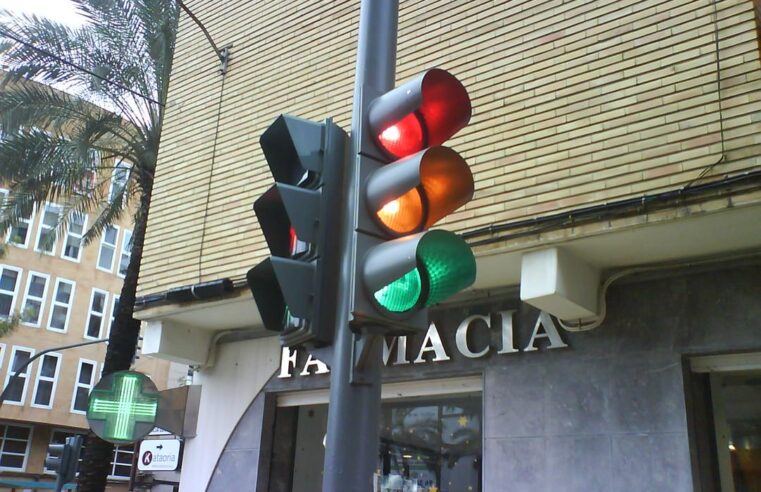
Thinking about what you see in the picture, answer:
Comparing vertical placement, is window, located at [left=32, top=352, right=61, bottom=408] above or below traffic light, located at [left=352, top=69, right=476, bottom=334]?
above

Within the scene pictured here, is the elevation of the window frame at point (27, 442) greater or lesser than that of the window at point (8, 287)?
lesser

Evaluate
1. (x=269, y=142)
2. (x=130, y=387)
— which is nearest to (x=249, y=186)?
(x=130, y=387)

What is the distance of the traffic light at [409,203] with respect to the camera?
2994 mm

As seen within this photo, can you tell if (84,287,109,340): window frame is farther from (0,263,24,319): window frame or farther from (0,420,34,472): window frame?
(0,420,34,472): window frame

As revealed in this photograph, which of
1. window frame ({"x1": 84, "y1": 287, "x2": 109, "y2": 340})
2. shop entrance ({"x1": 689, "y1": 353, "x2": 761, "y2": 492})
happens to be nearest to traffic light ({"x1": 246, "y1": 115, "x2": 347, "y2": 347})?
shop entrance ({"x1": 689, "y1": 353, "x2": 761, "y2": 492})

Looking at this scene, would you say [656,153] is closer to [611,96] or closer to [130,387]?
[611,96]

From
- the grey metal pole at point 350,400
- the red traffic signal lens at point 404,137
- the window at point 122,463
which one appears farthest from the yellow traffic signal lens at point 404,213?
the window at point 122,463

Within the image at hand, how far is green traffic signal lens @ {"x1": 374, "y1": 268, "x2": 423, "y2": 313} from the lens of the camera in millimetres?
3055

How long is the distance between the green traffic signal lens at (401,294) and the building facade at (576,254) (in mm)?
2742

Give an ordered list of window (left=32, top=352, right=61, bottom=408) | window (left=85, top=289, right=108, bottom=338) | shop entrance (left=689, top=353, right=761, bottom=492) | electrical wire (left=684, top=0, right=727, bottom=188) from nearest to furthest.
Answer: electrical wire (left=684, top=0, right=727, bottom=188) < shop entrance (left=689, top=353, right=761, bottom=492) < window (left=32, top=352, right=61, bottom=408) < window (left=85, top=289, right=108, bottom=338)

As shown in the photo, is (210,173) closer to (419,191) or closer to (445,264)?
(419,191)

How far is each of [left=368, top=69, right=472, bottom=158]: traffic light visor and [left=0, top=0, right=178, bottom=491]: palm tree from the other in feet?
36.5

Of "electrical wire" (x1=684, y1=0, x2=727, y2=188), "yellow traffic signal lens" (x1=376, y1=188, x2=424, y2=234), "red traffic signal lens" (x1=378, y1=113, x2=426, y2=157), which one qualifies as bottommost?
"yellow traffic signal lens" (x1=376, y1=188, x2=424, y2=234)

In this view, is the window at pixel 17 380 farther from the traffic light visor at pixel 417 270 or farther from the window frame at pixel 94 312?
the traffic light visor at pixel 417 270
